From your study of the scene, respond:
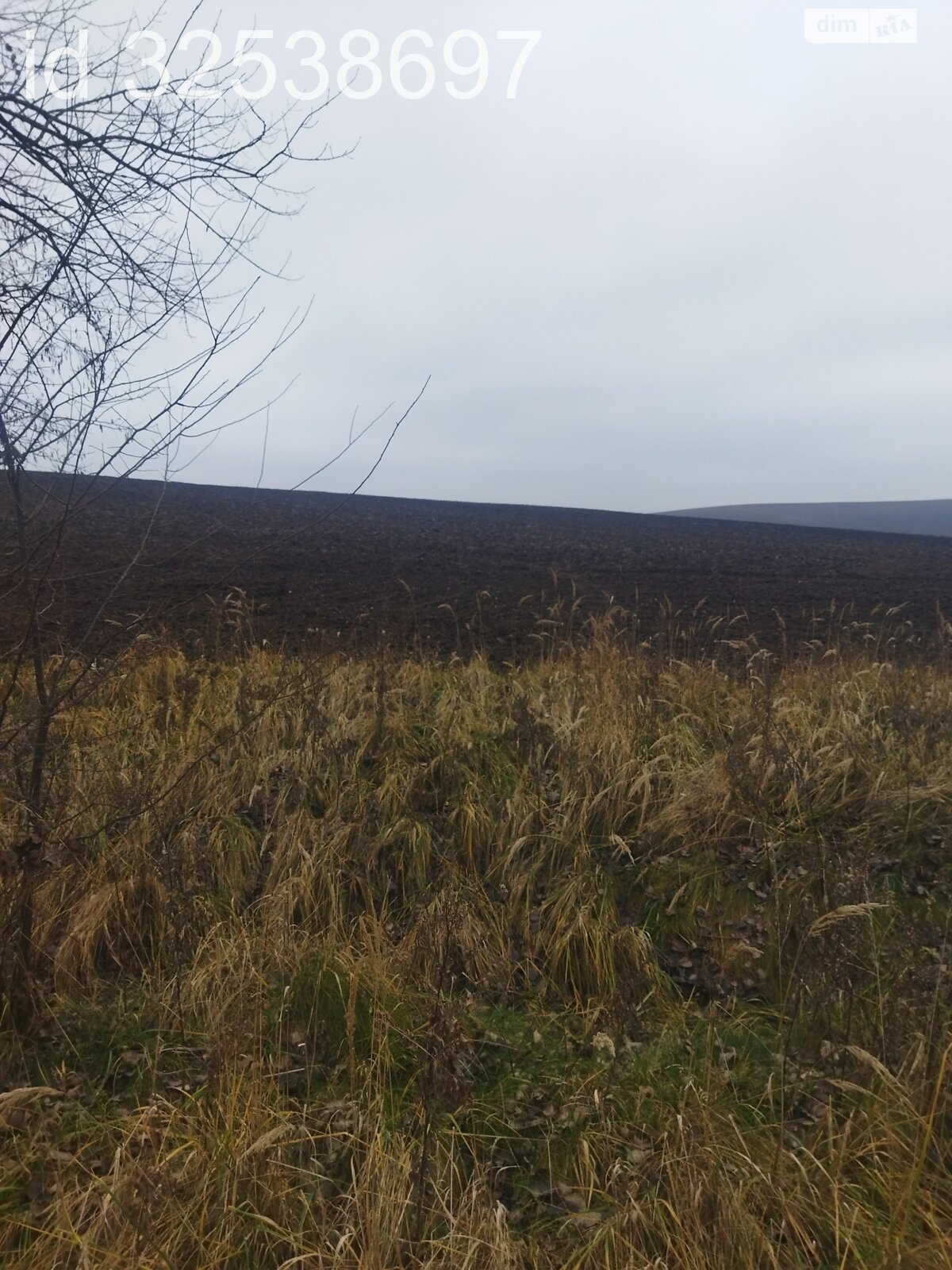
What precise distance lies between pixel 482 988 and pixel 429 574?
12.4 meters

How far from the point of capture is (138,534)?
16469mm

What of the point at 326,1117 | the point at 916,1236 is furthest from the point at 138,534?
the point at 916,1236

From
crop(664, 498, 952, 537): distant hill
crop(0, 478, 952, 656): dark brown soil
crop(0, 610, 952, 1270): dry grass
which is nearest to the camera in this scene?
crop(0, 610, 952, 1270): dry grass

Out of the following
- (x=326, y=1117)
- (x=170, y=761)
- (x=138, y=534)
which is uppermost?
(x=138, y=534)

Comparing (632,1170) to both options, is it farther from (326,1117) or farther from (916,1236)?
(326,1117)

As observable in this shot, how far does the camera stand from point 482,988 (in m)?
3.33

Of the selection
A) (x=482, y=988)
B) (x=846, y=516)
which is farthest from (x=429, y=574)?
(x=846, y=516)

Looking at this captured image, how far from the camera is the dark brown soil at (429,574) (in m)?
5.09

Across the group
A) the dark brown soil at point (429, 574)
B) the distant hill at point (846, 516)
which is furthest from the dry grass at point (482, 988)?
the distant hill at point (846, 516)

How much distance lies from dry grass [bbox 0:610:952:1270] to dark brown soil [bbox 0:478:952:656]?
3.63 feet

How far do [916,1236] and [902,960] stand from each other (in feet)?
4.44

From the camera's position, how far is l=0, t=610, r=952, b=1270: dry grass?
209 cm

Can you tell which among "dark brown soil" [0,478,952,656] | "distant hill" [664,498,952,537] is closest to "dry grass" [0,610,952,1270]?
"dark brown soil" [0,478,952,656]

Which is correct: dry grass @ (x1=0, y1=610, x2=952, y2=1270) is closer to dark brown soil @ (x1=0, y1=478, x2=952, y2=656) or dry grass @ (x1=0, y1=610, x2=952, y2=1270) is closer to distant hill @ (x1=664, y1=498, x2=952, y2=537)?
dark brown soil @ (x1=0, y1=478, x2=952, y2=656)
